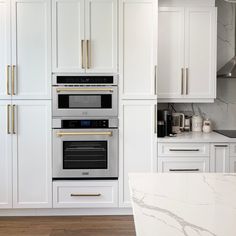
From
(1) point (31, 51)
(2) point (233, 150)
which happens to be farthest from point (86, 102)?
(2) point (233, 150)

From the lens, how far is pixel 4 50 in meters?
3.45

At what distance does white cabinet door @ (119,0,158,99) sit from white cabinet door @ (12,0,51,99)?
2.47 feet

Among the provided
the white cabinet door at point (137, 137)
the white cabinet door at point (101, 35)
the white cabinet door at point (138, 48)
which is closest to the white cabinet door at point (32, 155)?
the white cabinet door at point (101, 35)

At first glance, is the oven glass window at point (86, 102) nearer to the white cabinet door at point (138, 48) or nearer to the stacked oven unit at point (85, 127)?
the stacked oven unit at point (85, 127)

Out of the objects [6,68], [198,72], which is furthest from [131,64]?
[6,68]

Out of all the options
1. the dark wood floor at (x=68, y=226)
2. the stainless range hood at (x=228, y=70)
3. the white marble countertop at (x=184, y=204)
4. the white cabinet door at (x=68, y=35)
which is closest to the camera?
the white marble countertop at (x=184, y=204)

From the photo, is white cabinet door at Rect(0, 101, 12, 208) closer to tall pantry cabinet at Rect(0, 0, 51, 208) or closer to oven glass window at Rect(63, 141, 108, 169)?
tall pantry cabinet at Rect(0, 0, 51, 208)

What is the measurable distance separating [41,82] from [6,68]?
0.38 meters

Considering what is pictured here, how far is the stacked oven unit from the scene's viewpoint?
3465mm

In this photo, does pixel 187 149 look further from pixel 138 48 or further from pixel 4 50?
pixel 4 50

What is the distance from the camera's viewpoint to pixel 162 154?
3.51m

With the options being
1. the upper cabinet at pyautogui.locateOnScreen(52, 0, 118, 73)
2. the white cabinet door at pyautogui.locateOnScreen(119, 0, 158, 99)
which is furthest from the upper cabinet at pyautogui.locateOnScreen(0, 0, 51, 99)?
the white cabinet door at pyautogui.locateOnScreen(119, 0, 158, 99)

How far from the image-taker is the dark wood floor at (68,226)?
10.5ft

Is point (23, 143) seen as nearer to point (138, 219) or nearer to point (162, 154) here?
point (162, 154)
